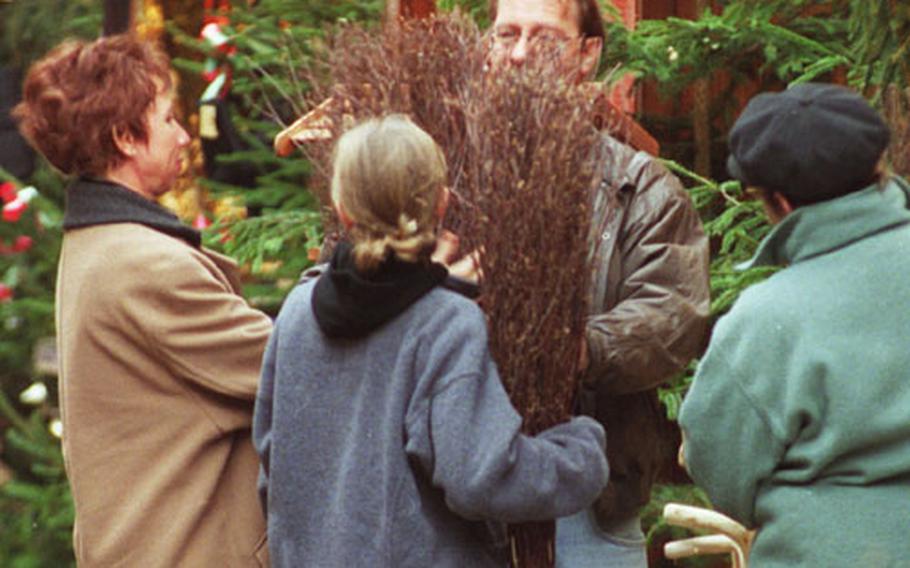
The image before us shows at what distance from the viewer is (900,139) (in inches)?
177

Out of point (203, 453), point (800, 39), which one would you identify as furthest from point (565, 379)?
point (800, 39)

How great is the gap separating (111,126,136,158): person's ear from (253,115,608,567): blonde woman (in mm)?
771

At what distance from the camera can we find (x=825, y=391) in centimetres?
341

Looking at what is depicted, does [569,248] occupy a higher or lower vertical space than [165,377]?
higher

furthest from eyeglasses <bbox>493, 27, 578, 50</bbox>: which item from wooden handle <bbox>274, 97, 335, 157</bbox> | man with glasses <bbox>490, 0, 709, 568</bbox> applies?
wooden handle <bbox>274, 97, 335, 157</bbox>

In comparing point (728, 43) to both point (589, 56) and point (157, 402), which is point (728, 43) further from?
point (157, 402)

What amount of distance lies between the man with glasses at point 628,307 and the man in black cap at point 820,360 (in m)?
0.51

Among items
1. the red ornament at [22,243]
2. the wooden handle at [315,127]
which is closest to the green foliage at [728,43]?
the wooden handle at [315,127]

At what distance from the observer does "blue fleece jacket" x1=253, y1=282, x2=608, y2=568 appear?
11.4 ft

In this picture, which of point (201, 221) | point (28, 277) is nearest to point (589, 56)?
point (201, 221)

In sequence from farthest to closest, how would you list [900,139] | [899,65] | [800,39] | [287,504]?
[800,39], [899,65], [900,139], [287,504]

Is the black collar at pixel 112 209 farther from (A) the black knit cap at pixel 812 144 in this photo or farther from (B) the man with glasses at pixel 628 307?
(A) the black knit cap at pixel 812 144

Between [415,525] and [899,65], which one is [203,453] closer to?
[415,525]

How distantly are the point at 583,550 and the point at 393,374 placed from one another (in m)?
0.81
